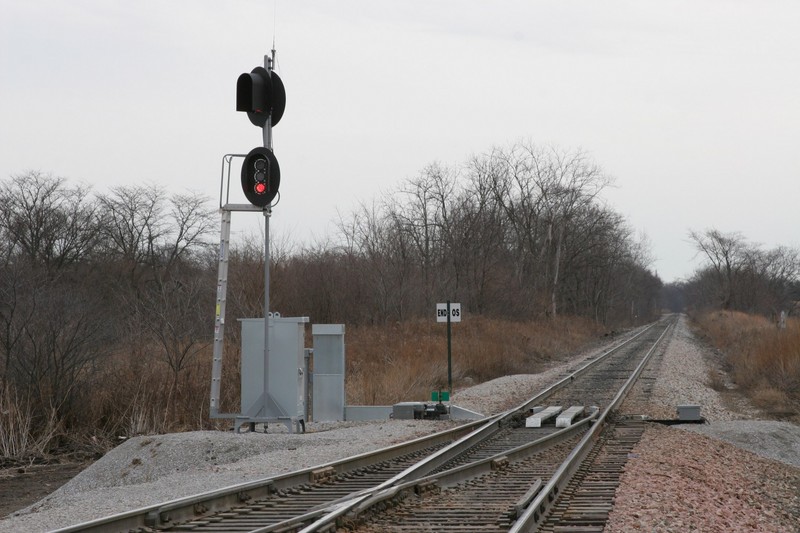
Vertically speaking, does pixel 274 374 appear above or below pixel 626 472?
above

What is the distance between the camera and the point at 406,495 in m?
9.15

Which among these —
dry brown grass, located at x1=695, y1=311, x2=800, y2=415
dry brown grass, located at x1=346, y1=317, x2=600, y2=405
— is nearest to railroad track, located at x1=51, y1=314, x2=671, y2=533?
dry brown grass, located at x1=346, y1=317, x2=600, y2=405

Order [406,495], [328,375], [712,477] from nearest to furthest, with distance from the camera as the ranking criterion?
[406,495] < [712,477] < [328,375]

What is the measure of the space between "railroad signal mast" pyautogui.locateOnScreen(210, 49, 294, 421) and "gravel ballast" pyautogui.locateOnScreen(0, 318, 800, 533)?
75 centimetres

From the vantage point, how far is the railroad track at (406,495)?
775 cm

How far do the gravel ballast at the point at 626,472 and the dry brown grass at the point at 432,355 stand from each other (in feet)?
8.75

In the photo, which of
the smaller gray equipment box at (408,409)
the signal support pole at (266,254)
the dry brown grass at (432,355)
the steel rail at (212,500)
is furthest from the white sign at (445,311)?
the steel rail at (212,500)

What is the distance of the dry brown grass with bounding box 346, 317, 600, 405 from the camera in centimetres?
2220

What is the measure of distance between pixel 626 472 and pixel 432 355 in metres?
18.5

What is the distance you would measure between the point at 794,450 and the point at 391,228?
4211cm

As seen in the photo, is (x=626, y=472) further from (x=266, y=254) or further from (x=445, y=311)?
(x=445, y=311)

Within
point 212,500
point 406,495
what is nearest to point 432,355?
point 406,495

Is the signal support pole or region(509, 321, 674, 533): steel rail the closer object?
→ region(509, 321, 674, 533): steel rail

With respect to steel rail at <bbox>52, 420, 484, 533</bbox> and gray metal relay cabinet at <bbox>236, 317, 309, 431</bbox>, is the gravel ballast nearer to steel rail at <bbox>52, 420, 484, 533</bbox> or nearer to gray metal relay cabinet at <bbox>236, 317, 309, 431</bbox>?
gray metal relay cabinet at <bbox>236, 317, 309, 431</bbox>
